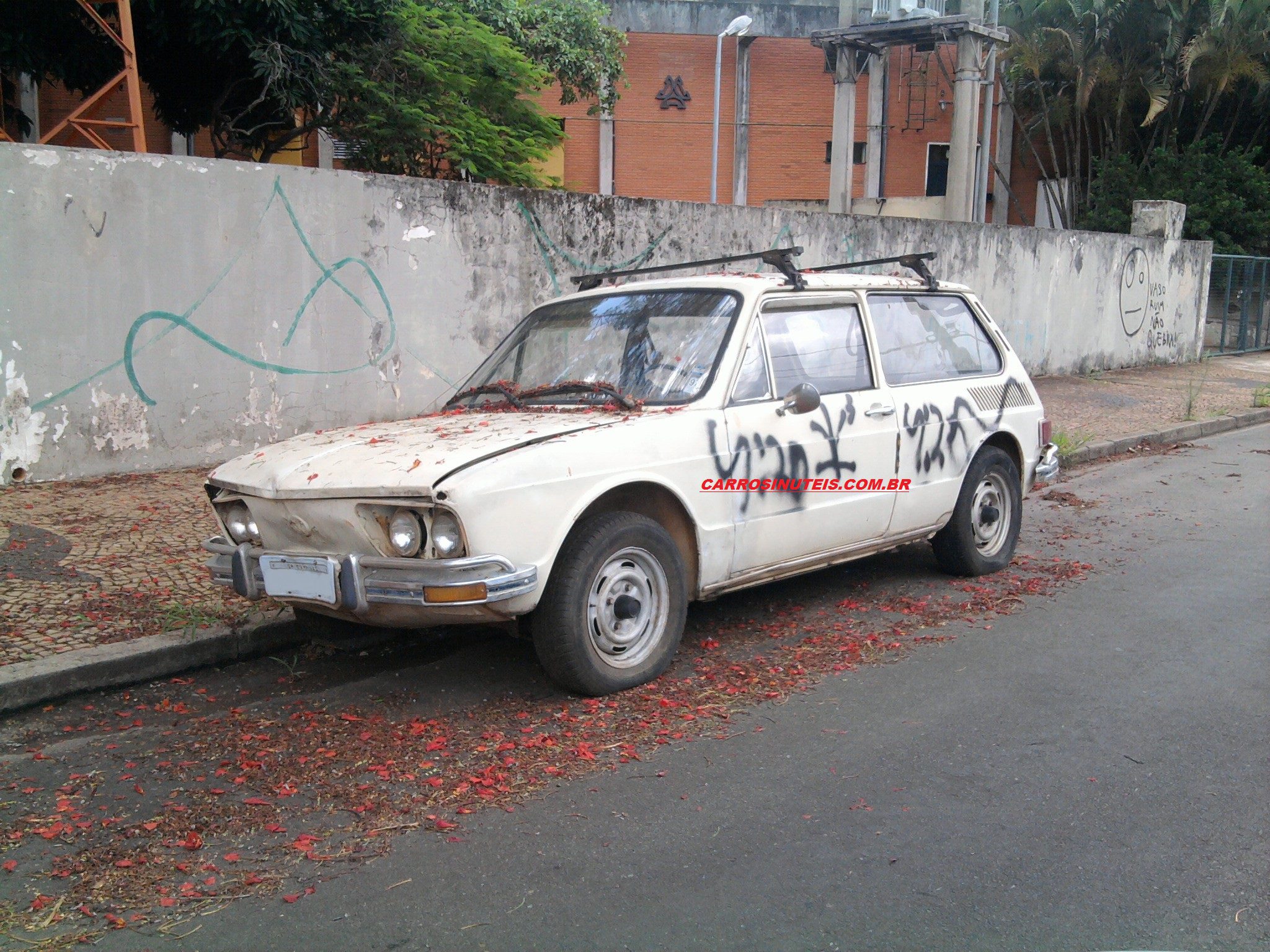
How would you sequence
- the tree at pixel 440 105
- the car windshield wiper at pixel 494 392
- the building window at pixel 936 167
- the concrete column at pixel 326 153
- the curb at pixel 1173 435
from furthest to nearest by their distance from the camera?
1. the building window at pixel 936 167
2. the concrete column at pixel 326 153
3. the tree at pixel 440 105
4. the curb at pixel 1173 435
5. the car windshield wiper at pixel 494 392

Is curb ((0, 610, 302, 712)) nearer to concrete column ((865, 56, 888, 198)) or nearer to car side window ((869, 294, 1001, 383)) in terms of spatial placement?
car side window ((869, 294, 1001, 383))

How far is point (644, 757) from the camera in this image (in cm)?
399

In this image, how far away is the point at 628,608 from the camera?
4555 mm

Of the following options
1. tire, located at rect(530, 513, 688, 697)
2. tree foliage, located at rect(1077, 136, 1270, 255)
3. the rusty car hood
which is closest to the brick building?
tree foliage, located at rect(1077, 136, 1270, 255)

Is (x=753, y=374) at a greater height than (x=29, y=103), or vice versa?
(x=29, y=103)

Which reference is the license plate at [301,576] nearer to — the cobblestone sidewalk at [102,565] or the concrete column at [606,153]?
the cobblestone sidewalk at [102,565]

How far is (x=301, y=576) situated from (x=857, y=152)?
1179 inches

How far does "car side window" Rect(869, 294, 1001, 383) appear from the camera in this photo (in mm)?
5953

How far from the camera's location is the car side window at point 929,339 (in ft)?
19.5

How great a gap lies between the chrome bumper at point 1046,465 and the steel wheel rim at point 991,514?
12.1 inches

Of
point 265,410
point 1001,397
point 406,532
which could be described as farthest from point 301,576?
point 265,410

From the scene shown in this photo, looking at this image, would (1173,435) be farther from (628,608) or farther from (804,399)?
(628,608)

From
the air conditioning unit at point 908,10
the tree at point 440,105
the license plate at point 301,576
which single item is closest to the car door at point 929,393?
the license plate at point 301,576

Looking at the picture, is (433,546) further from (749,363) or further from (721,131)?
(721,131)
